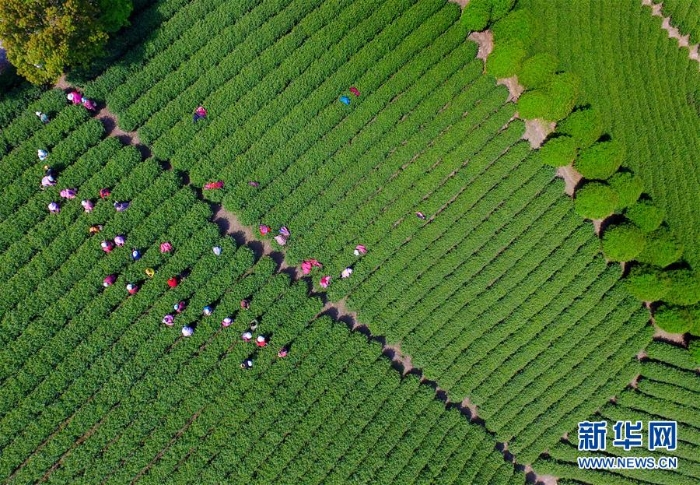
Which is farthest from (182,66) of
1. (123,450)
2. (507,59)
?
(123,450)

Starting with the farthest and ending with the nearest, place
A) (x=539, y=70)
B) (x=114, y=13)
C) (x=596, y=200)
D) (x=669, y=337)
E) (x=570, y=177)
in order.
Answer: (x=669, y=337), (x=570, y=177), (x=596, y=200), (x=539, y=70), (x=114, y=13)

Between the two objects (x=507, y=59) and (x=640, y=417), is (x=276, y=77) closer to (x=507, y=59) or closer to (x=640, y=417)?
(x=507, y=59)

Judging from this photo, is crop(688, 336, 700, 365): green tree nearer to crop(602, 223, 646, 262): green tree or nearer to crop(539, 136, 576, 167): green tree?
crop(602, 223, 646, 262): green tree

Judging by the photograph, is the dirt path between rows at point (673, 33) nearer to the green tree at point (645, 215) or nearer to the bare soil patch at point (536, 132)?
the bare soil patch at point (536, 132)

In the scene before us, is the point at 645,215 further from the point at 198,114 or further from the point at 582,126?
the point at 198,114

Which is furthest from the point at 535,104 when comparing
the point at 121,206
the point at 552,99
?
the point at 121,206

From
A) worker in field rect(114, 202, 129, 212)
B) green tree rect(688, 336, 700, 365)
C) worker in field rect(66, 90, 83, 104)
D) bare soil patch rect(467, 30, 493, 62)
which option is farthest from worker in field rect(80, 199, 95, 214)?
green tree rect(688, 336, 700, 365)
